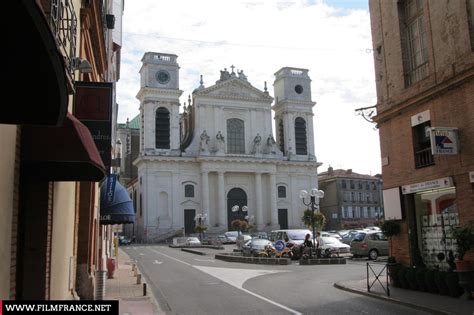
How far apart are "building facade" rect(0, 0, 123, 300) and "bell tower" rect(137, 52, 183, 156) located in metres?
60.4

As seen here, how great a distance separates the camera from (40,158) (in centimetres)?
545

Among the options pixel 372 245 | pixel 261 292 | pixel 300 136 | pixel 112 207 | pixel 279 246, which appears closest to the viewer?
pixel 261 292

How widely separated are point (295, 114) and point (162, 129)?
22150 mm

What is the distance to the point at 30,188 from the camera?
6.28 meters

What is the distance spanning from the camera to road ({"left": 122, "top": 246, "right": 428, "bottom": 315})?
40.1 feet

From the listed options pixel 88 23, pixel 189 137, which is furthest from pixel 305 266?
pixel 189 137

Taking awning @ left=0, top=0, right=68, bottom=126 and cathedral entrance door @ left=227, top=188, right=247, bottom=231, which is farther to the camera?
cathedral entrance door @ left=227, top=188, right=247, bottom=231

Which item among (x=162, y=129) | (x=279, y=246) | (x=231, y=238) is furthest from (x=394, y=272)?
(x=162, y=129)

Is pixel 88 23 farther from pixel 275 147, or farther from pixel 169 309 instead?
pixel 275 147

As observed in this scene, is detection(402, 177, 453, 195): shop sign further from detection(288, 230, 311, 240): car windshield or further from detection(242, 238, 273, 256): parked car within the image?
detection(288, 230, 311, 240): car windshield

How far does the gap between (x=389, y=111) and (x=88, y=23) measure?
10076mm

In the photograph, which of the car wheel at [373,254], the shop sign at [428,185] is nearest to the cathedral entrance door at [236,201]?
the car wheel at [373,254]

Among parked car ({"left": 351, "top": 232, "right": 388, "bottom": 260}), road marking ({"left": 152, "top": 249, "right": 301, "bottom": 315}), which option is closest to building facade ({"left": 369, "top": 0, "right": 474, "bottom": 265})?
road marking ({"left": 152, "top": 249, "right": 301, "bottom": 315})

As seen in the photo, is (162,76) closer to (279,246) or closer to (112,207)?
(279,246)
